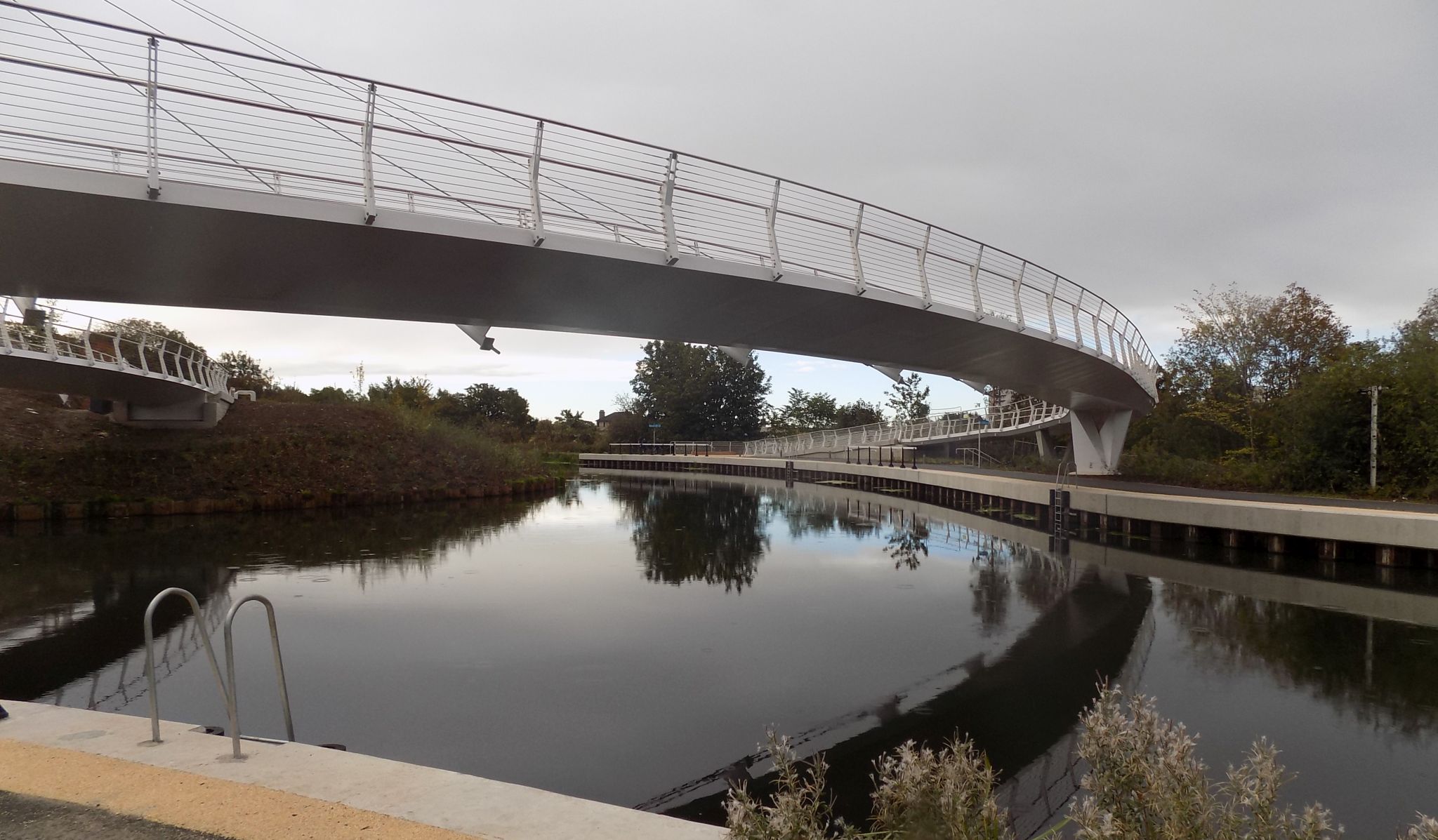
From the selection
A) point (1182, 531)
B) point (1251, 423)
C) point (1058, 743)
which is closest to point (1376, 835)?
point (1058, 743)

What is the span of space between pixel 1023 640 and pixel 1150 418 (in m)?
34.4

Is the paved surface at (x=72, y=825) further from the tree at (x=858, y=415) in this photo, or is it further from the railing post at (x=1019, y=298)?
the tree at (x=858, y=415)

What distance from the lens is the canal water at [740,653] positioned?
696 centimetres

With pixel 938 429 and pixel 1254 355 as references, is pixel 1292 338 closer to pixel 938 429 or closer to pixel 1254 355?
pixel 1254 355

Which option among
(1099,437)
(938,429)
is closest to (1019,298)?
(1099,437)

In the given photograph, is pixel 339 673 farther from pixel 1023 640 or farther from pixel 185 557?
pixel 185 557

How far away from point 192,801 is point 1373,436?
80.5 feet

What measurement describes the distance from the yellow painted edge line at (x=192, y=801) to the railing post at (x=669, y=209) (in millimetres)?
6455

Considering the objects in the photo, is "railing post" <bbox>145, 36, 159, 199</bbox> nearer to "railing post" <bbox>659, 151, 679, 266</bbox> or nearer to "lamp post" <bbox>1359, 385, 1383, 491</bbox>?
"railing post" <bbox>659, 151, 679, 266</bbox>

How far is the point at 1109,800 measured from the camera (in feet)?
11.2

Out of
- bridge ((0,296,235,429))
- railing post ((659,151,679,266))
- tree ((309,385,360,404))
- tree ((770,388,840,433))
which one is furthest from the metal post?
tree ((770,388,840,433))

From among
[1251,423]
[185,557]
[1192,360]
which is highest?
[1192,360]

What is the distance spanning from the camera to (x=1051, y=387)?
23.6 m

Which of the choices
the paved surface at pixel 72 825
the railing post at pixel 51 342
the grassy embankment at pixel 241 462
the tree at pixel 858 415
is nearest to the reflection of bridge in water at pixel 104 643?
the paved surface at pixel 72 825
